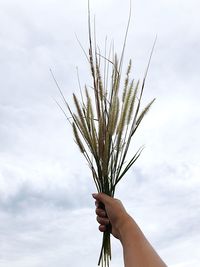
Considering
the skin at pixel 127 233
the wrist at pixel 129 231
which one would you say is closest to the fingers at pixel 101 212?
the skin at pixel 127 233

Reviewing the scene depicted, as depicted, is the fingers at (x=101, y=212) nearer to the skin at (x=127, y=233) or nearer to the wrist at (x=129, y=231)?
the skin at (x=127, y=233)

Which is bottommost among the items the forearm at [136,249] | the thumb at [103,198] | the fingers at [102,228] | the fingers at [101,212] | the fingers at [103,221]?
the forearm at [136,249]

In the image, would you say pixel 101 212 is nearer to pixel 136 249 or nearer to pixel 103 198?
pixel 103 198

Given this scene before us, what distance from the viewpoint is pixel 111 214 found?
261 centimetres

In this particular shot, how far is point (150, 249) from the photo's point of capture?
2.31 m

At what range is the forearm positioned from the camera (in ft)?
7.31

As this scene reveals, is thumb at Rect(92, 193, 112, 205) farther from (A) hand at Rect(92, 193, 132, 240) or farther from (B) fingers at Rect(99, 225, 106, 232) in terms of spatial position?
(B) fingers at Rect(99, 225, 106, 232)

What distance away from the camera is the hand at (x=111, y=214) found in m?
2.54

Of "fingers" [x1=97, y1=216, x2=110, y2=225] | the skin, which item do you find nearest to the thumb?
the skin

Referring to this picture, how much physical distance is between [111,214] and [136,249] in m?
0.35

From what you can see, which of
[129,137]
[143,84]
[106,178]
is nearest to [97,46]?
[143,84]

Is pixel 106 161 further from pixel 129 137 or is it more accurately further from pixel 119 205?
pixel 119 205

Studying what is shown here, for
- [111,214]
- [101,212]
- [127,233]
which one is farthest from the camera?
[101,212]

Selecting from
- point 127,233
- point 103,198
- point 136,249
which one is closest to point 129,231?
point 127,233
